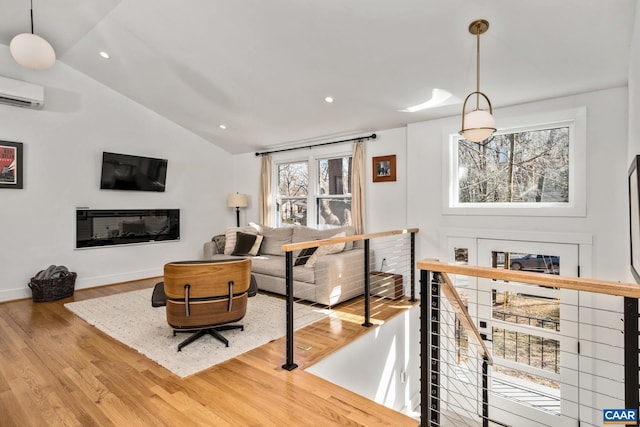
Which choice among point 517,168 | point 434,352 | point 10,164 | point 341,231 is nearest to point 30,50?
point 10,164

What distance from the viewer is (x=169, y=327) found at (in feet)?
11.3

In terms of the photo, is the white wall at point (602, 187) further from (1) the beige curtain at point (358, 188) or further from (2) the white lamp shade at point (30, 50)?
(2) the white lamp shade at point (30, 50)

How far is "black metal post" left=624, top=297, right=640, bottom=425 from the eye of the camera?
1241 mm

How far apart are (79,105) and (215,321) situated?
4212 mm

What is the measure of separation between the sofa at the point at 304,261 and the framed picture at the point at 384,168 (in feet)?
2.95

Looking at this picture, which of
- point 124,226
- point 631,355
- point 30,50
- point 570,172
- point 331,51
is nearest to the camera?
point 631,355

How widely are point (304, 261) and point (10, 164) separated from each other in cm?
407

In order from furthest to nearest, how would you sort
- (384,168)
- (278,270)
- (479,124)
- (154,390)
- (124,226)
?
(124,226) → (384,168) → (278,270) → (479,124) → (154,390)

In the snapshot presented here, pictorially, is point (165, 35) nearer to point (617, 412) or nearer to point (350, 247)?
point (350, 247)

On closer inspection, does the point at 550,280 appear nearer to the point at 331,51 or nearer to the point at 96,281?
the point at 331,51

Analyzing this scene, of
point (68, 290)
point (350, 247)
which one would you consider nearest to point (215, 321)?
point (350, 247)

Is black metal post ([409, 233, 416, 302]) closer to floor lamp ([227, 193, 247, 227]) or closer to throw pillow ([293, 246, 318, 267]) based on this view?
throw pillow ([293, 246, 318, 267])

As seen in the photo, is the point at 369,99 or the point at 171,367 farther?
the point at 369,99

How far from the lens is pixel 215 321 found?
2.89 meters
